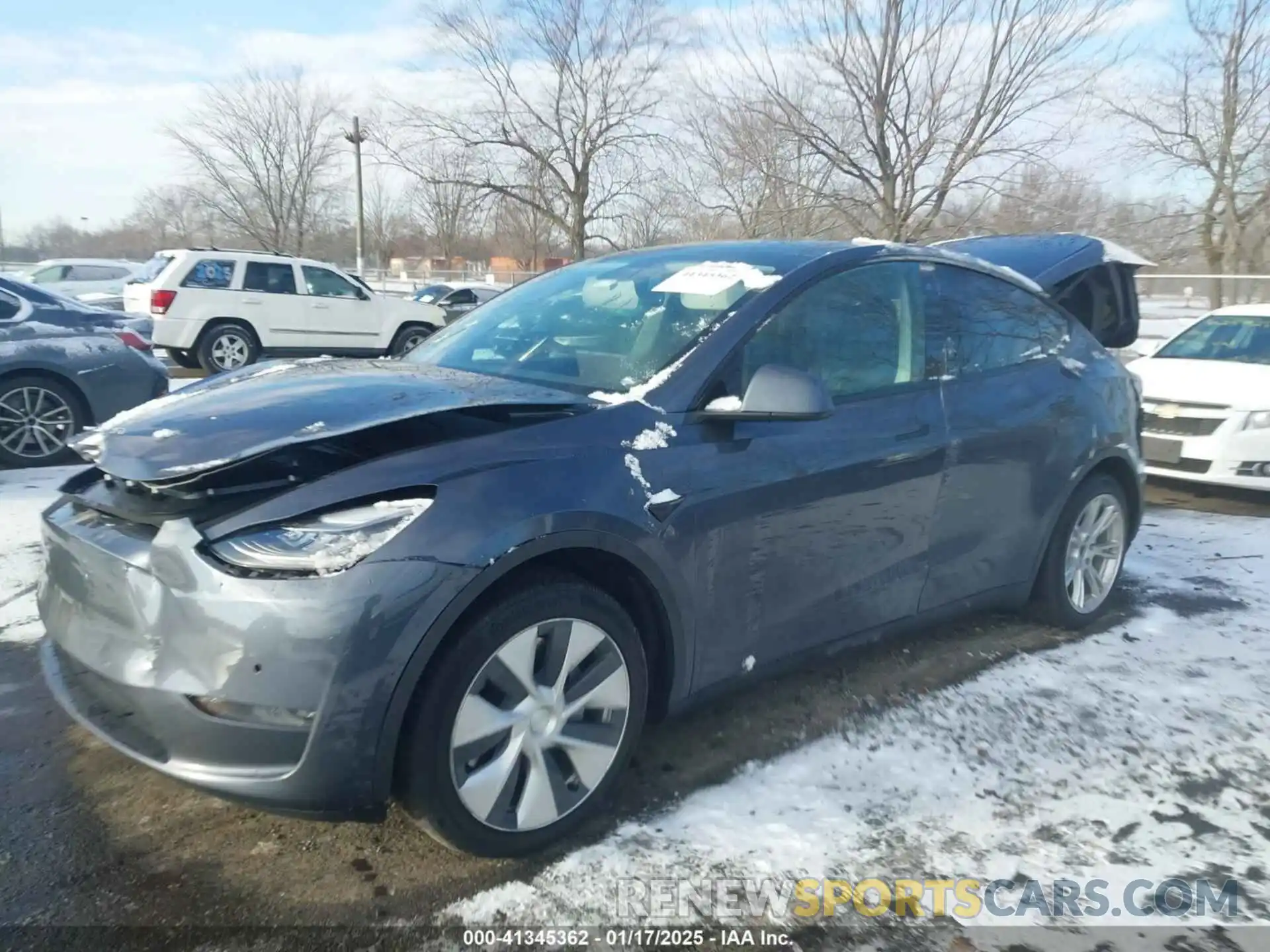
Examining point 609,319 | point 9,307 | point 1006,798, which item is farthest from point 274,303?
point 1006,798

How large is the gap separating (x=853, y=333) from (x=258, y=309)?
12651 millimetres

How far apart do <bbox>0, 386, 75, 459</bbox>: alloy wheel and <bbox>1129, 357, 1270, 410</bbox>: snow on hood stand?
7.55 m

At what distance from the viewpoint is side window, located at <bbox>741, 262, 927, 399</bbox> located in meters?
3.08

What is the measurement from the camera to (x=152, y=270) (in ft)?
52.0

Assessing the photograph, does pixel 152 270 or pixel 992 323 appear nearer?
pixel 992 323

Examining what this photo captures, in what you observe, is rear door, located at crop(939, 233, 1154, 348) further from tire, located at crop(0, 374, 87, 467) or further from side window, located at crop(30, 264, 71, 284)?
side window, located at crop(30, 264, 71, 284)

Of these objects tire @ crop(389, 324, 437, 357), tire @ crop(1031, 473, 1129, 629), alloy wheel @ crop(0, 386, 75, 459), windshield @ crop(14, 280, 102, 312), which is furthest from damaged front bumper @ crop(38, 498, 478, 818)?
tire @ crop(389, 324, 437, 357)

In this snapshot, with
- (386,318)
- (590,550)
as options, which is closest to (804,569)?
(590,550)

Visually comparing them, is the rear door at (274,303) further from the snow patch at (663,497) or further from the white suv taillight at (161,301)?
the snow patch at (663,497)

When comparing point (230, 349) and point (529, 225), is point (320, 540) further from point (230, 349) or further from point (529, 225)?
point (529, 225)

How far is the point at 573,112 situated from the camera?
20.7 m

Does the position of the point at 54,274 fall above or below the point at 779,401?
below

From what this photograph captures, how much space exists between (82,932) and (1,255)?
61.0 metres

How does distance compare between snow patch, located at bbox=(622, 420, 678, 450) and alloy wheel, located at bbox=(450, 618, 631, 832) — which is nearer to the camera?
alloy wheel, located at bbox=(450, 618, 631, 832)
